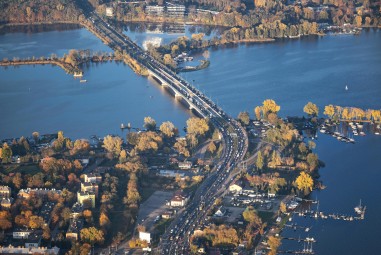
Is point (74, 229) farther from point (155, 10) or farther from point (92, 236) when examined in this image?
point (155, 10)

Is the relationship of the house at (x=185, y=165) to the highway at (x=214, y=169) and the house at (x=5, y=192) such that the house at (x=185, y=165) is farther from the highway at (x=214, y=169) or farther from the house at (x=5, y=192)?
the house at (x=5, y=192)

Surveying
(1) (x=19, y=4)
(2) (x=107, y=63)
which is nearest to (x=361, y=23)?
(2) (x=107, y=63)

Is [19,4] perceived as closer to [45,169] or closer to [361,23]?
[361,23]

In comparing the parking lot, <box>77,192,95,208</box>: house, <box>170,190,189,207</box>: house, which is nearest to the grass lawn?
<box>77,192,95,208</box>: house

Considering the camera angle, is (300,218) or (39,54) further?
(39,54)

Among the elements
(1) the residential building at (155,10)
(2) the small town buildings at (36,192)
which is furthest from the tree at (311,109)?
(1) the residential building at (155,10)

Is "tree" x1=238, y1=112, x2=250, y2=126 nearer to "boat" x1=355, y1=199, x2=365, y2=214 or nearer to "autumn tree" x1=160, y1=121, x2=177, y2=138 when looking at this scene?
"autumn tree" x1=160, y1=121, x2=177, y2=138

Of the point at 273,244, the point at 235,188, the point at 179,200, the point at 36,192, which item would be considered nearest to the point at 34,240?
the point at 36,192
